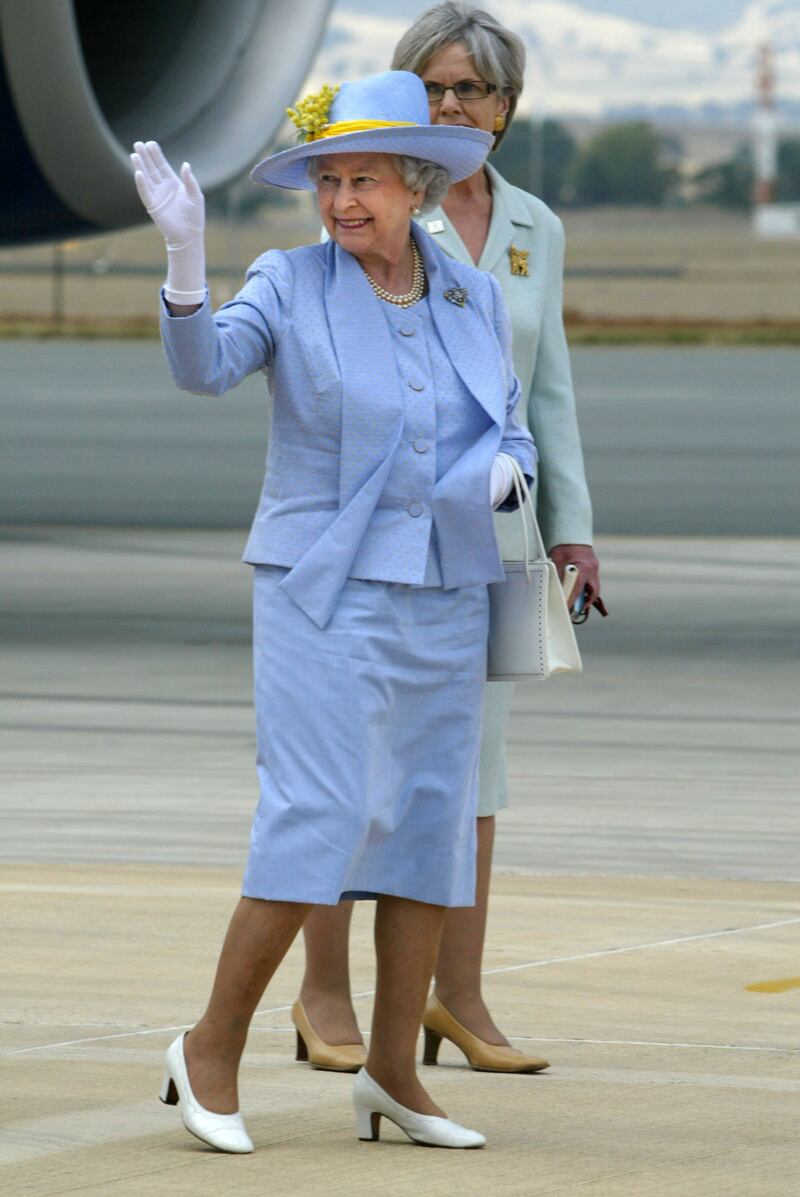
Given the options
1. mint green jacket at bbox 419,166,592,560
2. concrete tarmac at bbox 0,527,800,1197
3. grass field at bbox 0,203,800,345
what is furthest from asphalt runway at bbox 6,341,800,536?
mint green jacket at bbox 419,166,592,560

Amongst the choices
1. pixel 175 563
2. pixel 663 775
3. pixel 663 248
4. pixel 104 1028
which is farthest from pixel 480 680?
pixel 663 248

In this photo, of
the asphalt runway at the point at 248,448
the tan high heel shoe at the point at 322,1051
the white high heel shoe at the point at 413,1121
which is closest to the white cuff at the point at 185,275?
the white high heel shoe at the point at 413,1121

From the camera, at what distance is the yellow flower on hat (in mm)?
3893

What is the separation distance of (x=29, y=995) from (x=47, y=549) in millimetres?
8843

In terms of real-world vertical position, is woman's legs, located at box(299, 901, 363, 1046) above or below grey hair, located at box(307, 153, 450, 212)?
below

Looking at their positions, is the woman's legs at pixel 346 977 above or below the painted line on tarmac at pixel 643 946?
above

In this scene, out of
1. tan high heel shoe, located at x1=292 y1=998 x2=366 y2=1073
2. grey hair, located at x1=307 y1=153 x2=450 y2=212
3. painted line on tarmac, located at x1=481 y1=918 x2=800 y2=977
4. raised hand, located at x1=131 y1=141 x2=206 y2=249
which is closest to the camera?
raised hand, located at x1=131 y1=141 x2=206 y2=249

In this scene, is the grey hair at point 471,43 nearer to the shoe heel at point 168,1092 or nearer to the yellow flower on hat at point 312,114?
the yellow flower on hat at point 312,114

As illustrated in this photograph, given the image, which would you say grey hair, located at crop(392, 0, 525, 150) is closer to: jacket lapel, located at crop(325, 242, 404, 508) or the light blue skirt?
jacket lapel, located at crop(325, 242, 404, 508)

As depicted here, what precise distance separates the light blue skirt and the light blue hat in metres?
0.64

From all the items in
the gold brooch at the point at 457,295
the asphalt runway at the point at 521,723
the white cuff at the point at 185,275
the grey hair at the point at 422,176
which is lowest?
the asphalt runway at the point at 521,723

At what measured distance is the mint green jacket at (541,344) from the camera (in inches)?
179

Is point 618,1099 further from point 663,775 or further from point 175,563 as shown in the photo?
point 175,563

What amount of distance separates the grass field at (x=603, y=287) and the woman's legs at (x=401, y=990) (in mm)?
22752
